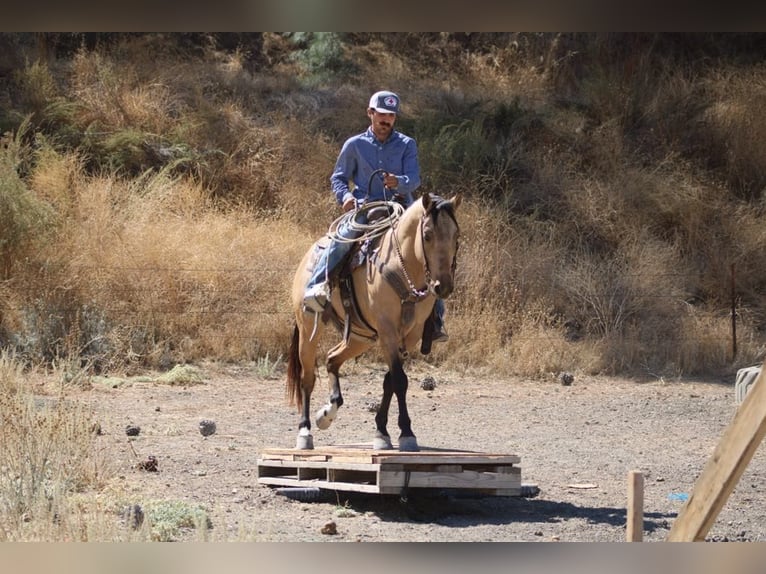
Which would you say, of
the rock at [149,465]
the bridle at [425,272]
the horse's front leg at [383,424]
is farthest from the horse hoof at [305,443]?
the bridle at [425,272]

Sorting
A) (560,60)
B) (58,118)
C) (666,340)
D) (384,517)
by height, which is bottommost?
(384,517)

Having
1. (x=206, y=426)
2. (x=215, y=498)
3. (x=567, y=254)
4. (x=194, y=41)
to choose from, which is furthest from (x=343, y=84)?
(x=215, y=498)

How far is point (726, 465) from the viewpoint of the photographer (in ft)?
16.7

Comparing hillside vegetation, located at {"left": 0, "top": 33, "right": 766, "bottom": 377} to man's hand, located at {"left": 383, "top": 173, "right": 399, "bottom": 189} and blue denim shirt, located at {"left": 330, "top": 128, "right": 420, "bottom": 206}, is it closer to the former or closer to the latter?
blue denim shirt, located at {"left": 330, "top": 128, "right": 420, "bottom": 206}

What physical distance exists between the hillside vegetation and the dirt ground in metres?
1.01

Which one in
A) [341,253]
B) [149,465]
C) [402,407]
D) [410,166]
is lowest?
[149,465]

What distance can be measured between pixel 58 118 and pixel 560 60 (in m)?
10.1

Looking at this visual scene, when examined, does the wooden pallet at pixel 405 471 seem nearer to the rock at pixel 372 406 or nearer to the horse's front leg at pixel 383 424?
the horse's front leg at pixel 383 424

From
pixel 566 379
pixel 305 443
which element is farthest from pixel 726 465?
pixel 566 379

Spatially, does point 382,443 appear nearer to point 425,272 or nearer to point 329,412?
point 329,412

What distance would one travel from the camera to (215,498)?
893 cm

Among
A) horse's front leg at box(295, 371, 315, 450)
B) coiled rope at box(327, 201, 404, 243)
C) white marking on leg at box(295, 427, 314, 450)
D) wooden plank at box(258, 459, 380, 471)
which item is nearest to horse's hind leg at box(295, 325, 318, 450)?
horse's front leg at box(295, 371, 315, 450)

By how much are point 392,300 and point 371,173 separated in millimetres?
1323

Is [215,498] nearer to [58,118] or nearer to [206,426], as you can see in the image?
[206,426]
